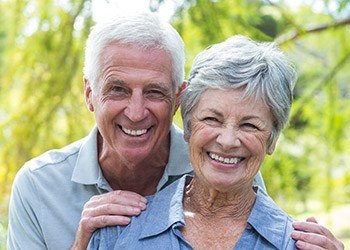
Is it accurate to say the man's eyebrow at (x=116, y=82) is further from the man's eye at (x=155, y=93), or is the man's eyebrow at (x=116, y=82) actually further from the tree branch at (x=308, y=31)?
the tree branch at (x=308, y=31)

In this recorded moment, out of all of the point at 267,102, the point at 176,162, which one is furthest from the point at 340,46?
the point at 267,102

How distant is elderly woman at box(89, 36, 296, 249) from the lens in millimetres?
2197

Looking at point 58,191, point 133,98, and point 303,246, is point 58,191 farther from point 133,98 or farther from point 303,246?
point 303,246

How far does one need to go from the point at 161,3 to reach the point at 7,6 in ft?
2.90

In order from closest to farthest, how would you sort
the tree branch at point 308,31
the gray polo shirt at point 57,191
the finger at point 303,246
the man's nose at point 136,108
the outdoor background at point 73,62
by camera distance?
1. the finger at point 303,246
2. the man's nose at point 136,108
3. the gray polo shirt at point 57,191
4. the outdoor background at point 73,62
5. the tree branch at point 308,31

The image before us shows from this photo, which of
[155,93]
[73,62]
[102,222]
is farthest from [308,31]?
[102,222]

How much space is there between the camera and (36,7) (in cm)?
352

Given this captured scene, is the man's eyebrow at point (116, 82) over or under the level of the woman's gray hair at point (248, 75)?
under

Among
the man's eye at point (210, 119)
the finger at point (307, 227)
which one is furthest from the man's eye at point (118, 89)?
the finger at point (307, 227)

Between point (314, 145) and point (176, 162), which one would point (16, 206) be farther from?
point (314, 145)

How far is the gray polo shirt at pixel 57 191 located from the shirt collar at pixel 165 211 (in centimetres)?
37

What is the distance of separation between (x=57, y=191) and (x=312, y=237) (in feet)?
3.10

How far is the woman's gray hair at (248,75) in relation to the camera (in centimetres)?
219

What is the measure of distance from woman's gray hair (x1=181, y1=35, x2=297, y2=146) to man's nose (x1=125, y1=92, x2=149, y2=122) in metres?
0.20
